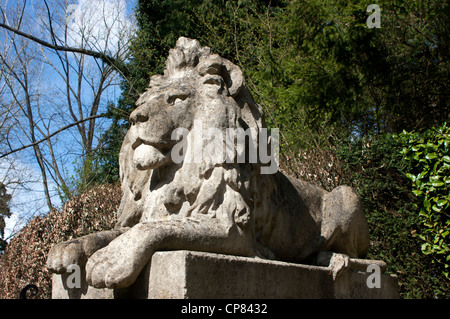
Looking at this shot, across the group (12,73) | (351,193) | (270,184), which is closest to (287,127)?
(351,193)

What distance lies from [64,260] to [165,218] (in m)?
0.62

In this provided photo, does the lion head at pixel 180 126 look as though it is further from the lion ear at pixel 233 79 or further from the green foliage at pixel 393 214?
the green foliage at pixel 393 214

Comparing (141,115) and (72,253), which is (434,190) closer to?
(141,115)

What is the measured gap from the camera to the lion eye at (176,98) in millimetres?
3012

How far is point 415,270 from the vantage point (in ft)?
18.8

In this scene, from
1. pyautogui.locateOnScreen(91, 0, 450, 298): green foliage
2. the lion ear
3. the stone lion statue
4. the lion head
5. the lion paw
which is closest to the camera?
the lion paw

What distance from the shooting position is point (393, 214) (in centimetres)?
600

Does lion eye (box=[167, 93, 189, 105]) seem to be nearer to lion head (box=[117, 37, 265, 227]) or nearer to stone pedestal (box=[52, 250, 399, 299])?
lion head (box=[117, 37, 265, 227])

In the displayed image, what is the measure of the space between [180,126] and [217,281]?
39.3 inches

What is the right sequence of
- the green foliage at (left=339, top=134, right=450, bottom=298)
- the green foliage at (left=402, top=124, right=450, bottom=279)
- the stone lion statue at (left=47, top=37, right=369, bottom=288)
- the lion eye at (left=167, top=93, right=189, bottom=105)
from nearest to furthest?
the stone lion statue at (left=47, top=37, right=369, bottom=288), the lion eye at (left=167, top=93, right=189, bottom=105), the green foliage at (left=402, top=124, right=450, bottom=279), the green foliage at (left=339, top=134, right=450, bottom=298)

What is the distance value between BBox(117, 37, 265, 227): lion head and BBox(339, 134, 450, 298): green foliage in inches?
135

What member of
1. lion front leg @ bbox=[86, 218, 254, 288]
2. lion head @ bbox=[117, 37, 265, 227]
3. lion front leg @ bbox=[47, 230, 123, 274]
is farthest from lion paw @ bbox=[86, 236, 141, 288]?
lion head @ bbox=[117, 37, 265, 227]

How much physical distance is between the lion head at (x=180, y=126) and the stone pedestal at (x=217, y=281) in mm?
420

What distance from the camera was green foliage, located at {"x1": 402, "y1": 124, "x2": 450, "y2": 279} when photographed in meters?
5.41
